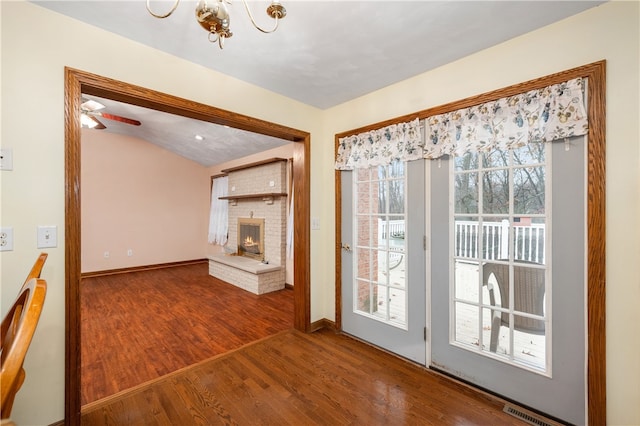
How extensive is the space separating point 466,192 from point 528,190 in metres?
0.37

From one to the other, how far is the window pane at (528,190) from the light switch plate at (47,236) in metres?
2.87

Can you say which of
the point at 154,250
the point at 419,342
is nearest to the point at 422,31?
the point at 419,342

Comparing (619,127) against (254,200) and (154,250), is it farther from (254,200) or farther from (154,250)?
(154,250)

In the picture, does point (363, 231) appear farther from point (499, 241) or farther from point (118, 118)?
point (118, 118)

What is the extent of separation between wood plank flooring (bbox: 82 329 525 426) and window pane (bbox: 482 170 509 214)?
4.31 ft

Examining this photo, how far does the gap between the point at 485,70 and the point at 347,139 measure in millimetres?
1270

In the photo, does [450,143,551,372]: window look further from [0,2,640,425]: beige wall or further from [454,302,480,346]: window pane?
[0,2,640,425]: beige wall

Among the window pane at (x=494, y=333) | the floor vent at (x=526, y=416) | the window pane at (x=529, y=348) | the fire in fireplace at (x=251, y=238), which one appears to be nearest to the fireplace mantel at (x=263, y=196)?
the fire in fireplace at (x=251, y=238)

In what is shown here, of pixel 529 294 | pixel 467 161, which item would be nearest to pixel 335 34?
pixel 467 161

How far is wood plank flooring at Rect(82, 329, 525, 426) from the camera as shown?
67.8 inches

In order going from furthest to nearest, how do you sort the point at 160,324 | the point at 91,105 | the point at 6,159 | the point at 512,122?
the point at 91,105 → the point at 160,324 → the point at 512,122 → the point at 6,159

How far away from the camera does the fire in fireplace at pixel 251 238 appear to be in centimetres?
522

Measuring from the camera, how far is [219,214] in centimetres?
658

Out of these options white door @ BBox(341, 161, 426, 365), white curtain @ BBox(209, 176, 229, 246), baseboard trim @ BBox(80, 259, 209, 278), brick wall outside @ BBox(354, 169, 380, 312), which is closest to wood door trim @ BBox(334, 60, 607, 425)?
white door @ BBox(341, 161, 426, 365)
